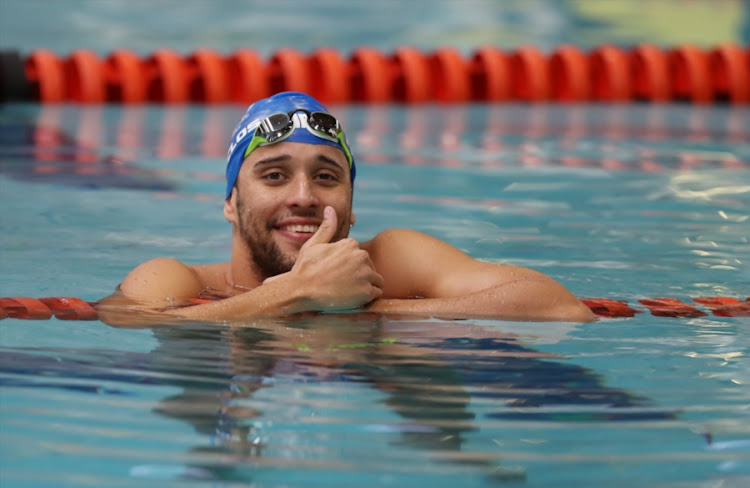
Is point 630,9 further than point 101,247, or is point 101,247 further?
point 630,9

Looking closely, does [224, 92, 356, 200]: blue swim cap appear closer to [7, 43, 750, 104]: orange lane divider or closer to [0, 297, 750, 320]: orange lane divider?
[0, 297, 750, 320]: orange lane divider

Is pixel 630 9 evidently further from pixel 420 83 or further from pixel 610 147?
pixel 610 147

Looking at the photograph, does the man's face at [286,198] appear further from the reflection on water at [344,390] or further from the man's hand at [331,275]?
the reflection on water at [344,390]

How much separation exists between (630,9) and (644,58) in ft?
23.2

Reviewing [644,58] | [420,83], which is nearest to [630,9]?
[644,58]

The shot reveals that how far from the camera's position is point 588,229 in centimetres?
570

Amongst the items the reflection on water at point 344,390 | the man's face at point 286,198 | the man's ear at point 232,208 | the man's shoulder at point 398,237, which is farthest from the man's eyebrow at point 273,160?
the reflection on water at point 344,390

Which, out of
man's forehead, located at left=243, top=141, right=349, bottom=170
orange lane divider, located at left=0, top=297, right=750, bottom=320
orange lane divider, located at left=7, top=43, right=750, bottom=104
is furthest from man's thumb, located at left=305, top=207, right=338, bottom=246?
orange lane divider, located at left=7, top=43, right=750, bottom=104

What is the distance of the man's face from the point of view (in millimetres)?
3566

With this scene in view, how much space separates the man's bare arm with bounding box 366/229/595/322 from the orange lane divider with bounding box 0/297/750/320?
1.06 feet

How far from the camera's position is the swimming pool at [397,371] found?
7.71 feet

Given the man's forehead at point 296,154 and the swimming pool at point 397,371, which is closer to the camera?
the swimming pool at point 397,371

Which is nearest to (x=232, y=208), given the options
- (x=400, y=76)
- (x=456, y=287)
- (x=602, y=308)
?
(x=456, y=287)

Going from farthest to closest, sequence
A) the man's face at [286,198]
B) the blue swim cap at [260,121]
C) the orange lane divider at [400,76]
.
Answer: the orange lane divider at [400,76], the blue swim cap at [260,121], the man's face at [286,198]
